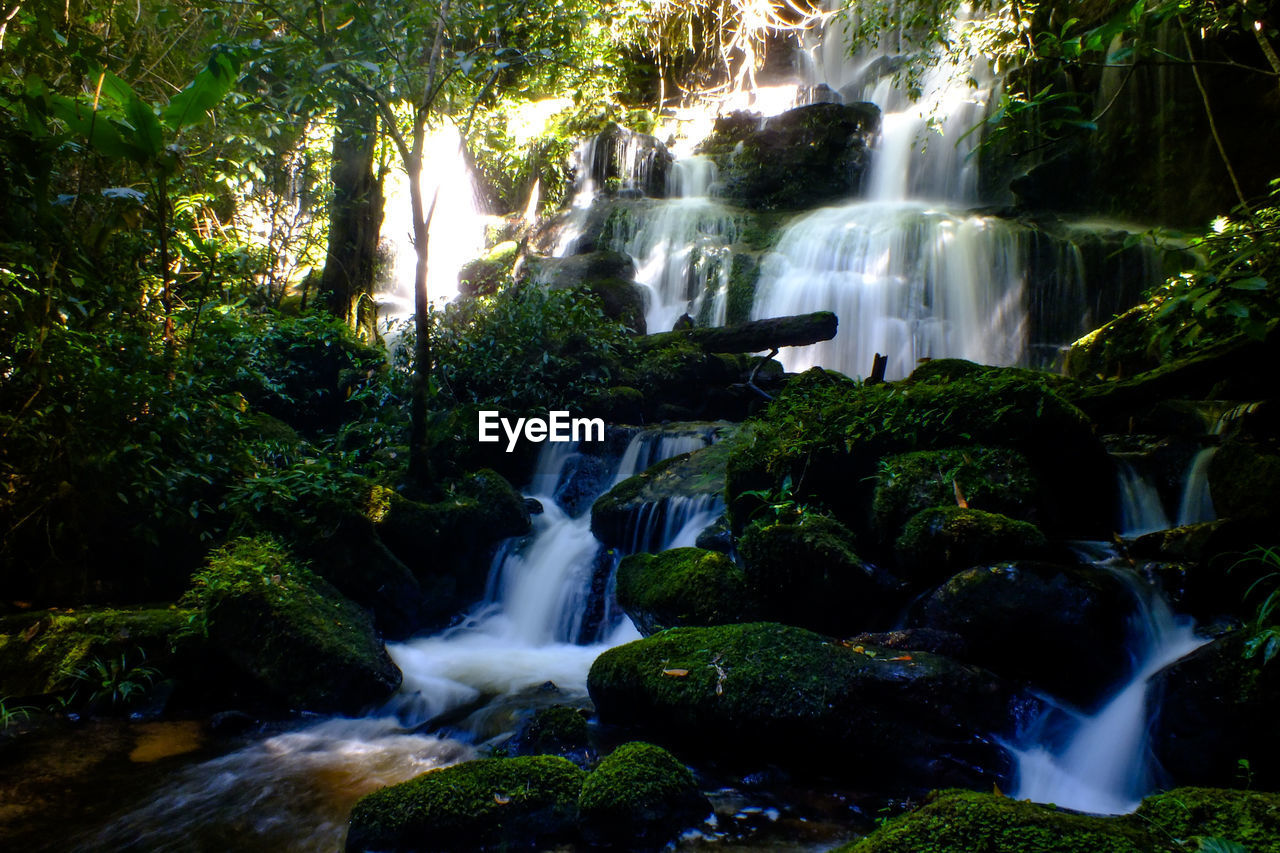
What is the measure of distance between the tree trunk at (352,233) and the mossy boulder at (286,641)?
6870 millimetres

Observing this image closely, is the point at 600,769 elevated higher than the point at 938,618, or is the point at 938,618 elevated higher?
the point at 938,618

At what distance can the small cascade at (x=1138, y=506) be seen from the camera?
552cm

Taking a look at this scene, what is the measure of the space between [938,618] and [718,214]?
14.6 metres

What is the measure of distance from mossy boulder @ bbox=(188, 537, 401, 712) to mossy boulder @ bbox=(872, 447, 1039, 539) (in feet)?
12.5

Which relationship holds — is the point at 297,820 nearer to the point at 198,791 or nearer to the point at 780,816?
the point at 198,791

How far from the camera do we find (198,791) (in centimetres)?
363

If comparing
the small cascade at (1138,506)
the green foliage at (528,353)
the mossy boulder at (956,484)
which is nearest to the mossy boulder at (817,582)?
the mossy boulder at (956,484)

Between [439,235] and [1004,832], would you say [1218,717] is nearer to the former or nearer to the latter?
[1004,832]

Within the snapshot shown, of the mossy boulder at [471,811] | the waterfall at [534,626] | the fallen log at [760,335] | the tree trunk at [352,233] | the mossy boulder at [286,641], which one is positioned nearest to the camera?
the mossy boulder at [471,811]

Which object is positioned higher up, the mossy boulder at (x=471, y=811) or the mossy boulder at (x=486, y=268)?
the mossy boulder at (x=486, y=268)

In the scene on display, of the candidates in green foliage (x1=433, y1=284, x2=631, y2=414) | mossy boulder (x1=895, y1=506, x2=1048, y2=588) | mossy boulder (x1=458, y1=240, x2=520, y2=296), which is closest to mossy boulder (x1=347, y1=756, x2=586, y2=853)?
mossy boulder (x1=895, y1=506, x2=1048, y2=588)

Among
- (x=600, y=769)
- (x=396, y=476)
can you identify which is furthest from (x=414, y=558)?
(x=600, y=769)

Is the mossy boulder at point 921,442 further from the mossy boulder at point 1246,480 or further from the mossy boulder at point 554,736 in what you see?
the mossy boulder at point 554,736

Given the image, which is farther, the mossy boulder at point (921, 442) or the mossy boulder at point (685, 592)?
the mossy boulder at point (921, 442)
